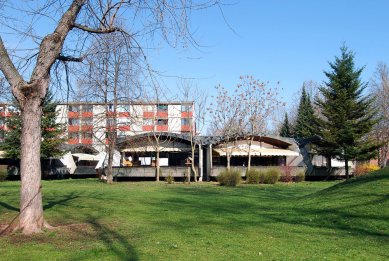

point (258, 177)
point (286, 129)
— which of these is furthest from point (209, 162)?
point (286, 129)

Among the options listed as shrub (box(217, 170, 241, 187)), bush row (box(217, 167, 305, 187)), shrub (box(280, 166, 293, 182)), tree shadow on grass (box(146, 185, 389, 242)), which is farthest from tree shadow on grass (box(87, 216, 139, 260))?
shrub (box(280, 166, 293, 182))

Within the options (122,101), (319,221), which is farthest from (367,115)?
(319,221)

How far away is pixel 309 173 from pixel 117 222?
114 ft

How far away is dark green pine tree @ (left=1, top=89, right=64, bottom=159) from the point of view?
142 feet

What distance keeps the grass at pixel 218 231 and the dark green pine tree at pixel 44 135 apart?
98.7ft

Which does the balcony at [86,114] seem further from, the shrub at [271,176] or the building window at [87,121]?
the shrub at [271,176]

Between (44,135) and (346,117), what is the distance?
2878 cm

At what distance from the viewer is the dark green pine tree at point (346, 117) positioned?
4197 cm

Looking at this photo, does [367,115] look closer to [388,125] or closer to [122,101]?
[388,125]

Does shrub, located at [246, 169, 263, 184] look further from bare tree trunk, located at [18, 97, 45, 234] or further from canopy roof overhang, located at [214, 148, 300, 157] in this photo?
bare tree trunk, located at [18, 97, 45, 234]

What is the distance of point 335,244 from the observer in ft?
28.4

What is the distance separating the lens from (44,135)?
4500 cm

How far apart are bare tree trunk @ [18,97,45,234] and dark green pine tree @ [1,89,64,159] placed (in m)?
34.4

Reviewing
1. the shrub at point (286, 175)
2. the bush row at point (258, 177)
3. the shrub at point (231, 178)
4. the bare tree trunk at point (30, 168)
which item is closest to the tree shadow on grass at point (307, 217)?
the bare tree trunk at point (30, 168)
